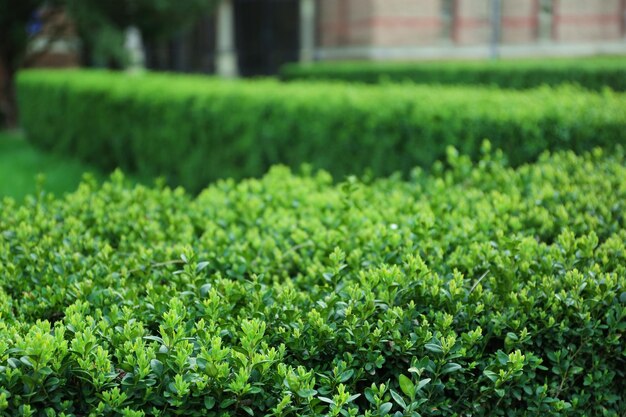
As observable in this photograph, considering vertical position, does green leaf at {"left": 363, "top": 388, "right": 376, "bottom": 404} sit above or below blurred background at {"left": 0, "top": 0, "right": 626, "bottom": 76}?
below

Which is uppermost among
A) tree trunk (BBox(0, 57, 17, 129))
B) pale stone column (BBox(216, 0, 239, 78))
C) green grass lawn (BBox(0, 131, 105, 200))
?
pale stone column (BBox(216, 0, 239, 78))

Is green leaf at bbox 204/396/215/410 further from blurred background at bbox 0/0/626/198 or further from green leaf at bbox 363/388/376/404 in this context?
blurred background at bbox 0/0/626/198

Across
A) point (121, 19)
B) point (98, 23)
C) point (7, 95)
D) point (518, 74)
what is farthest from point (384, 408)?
point (7, 95)

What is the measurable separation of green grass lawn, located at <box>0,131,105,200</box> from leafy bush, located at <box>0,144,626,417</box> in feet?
20.8

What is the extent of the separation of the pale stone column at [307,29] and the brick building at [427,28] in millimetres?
30

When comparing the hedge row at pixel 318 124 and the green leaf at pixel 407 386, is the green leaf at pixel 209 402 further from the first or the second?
the hedge row at pixel 318 124

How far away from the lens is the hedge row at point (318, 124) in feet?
20.5

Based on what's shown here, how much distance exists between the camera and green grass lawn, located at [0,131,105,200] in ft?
33.7

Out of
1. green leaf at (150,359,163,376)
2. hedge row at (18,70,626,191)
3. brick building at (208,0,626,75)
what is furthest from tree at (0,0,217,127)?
green leaf at (150,359,163,376)

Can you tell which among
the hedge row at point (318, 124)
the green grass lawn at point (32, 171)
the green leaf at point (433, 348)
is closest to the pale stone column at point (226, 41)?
the green grass lawn at point (32, 171)

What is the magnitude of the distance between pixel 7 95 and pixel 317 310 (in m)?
17.7

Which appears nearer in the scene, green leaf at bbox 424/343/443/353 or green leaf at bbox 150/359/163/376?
green leaf at bbox 150/359/163/376

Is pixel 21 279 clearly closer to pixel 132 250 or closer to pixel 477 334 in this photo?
pixel 132 250

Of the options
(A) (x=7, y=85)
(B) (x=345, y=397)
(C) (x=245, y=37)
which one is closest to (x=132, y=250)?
(B) (x=345, y=397)
